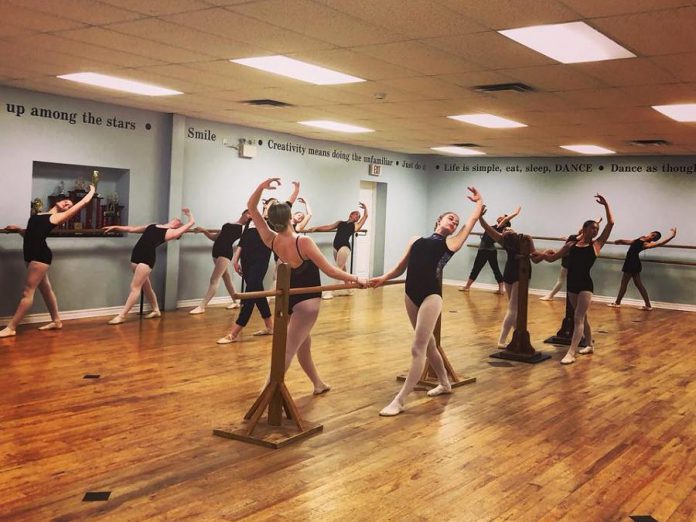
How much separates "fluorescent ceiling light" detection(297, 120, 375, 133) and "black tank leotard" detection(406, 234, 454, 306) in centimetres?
550

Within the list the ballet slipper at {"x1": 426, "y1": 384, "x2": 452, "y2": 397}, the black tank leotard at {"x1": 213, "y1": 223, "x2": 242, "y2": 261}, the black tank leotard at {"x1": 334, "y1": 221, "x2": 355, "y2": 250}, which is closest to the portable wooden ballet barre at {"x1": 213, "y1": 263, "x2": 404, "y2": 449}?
the ballet slipper at {"x1": 426, "y1": 384, "x2": 452, "y2": 397}

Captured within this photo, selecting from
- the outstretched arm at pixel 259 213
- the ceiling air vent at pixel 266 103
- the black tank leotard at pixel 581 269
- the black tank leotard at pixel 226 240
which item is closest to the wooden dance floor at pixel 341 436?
the black tank leotard at pixel 581 269

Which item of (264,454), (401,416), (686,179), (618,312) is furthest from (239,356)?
(686,179)

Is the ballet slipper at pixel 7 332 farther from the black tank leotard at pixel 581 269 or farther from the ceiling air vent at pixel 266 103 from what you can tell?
the black tank leotard at pixel 581 269

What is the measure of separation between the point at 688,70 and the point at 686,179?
8.00m

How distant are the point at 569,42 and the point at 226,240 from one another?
602 centimetres

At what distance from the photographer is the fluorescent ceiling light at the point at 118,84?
7693 millimetres

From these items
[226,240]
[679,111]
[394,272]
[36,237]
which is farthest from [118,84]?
[679,111]

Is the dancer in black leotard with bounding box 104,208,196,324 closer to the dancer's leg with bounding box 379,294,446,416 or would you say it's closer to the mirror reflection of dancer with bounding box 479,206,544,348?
the mirror reflection of dancer with bounding box 479,206,544,348

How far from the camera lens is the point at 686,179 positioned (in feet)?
43.8

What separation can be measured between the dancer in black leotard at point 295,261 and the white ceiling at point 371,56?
132 cm

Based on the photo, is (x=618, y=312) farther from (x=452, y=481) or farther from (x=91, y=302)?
(x=452, y=481)

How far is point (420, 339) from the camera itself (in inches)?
213

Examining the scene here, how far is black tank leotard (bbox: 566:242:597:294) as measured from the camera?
293 inches
